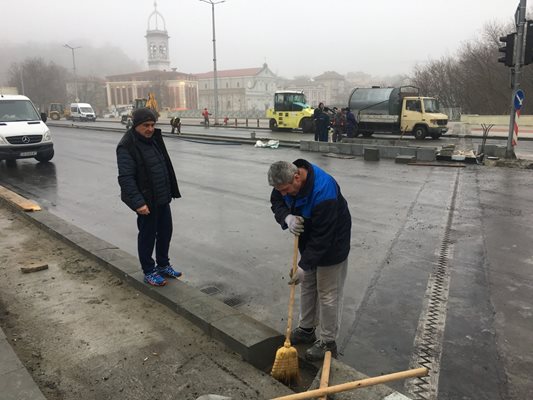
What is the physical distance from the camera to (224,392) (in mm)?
3014

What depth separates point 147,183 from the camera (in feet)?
14.4

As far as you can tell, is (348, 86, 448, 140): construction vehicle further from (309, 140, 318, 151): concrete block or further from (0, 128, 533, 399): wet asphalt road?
(0, 128, 533, 399): wet asphalt road

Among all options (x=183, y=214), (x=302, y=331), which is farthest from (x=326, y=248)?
(x=183, y=214)

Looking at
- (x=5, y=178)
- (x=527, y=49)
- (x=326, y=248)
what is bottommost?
(x=5, y=178)

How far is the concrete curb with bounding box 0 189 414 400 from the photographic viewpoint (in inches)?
115

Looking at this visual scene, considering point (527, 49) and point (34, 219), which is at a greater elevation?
point (527, 49)

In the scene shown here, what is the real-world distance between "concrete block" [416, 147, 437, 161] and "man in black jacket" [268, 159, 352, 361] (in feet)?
40.0

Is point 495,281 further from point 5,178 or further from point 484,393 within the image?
point 5,178

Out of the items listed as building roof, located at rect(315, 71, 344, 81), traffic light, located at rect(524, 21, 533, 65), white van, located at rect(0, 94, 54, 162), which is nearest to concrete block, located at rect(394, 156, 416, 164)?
traffic light, located at rect(524, 21, 533, 65)

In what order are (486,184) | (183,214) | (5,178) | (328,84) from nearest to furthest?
(183,214), (486,184), (5,178), (328,84)

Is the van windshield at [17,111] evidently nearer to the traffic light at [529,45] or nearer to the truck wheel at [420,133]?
the traffic light at [529,45]

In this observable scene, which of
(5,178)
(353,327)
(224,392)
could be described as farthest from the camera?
(5,178)

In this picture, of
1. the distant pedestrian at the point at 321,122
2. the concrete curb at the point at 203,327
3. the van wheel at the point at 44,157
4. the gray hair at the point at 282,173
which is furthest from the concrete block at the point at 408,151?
the gray hair at the point at 282,173

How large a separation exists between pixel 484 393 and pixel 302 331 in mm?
1374
